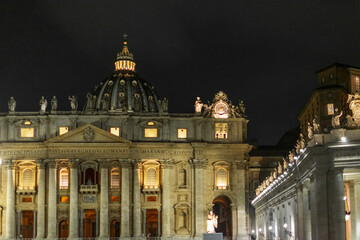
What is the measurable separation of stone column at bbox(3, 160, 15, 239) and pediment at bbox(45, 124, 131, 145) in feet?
26.7

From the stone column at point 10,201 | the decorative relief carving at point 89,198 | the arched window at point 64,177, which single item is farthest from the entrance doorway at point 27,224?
the decorative relief carving at point 89,198

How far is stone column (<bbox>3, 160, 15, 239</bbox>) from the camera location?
11694 centimetres

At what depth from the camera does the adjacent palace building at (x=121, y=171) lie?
11856cm

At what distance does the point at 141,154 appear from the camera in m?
122

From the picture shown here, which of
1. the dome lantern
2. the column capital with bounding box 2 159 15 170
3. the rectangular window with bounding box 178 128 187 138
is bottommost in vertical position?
the column capital with bounding box 2 159 15 170

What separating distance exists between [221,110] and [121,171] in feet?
68.7

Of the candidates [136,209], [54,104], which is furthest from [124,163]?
[54,104]

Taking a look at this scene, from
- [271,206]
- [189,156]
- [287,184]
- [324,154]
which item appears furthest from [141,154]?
[324,154]

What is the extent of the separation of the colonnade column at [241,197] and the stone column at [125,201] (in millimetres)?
18939

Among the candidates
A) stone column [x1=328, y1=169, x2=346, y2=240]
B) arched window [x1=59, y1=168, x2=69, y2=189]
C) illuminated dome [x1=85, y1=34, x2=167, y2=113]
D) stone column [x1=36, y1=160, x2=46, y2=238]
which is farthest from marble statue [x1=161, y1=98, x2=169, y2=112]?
stone column [x1=328, y1=169, x2=346, y2=240]

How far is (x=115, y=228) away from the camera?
4916 inches

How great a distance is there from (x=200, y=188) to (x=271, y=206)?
91.7 feet

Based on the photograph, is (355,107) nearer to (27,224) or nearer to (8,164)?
(8,164)

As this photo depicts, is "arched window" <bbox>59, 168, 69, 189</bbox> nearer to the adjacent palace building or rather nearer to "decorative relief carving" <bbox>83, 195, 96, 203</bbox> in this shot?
the adjacent palace building
